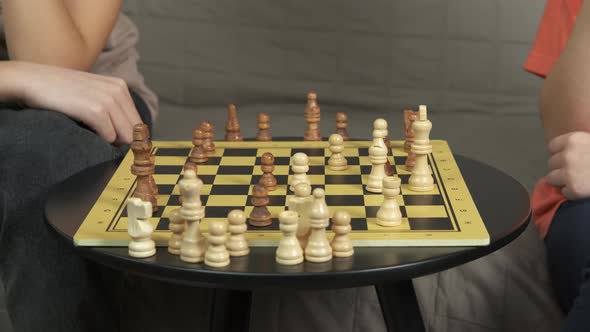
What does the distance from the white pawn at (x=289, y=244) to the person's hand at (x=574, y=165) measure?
0.49 meters

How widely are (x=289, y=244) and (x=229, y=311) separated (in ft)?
1.11

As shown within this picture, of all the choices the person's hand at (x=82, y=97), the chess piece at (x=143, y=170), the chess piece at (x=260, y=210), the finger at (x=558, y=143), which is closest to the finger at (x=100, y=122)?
→ the person's hand at (x=82, y=97)

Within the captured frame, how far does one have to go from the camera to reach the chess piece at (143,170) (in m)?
1.21

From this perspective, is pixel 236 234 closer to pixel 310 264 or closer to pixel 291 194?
pixel 310 264

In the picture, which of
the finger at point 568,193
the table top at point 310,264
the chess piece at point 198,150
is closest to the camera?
the table top at point 310,264

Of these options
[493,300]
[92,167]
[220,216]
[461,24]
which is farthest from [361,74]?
[220,216]

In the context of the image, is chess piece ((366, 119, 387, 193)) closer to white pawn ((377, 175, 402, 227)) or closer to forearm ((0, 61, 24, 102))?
white pawn ((377, 175, 402, 227))

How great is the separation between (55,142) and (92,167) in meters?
0.07

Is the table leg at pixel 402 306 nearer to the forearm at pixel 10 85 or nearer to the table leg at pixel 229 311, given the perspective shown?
the table leg at pixel 229 311

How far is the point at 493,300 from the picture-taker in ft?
5.15

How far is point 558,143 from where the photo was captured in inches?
53.0

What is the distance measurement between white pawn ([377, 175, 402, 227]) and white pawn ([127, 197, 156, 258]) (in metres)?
0.29

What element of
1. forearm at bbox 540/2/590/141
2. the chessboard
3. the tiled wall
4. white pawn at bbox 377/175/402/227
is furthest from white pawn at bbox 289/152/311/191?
the tiled wall

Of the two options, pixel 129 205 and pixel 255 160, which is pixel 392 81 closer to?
pixel 255 160
